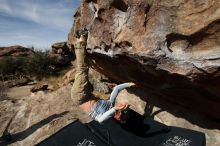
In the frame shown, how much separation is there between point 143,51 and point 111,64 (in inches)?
68.0

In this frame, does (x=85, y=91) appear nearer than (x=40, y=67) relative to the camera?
Yes

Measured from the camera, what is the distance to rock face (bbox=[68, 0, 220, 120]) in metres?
4.06

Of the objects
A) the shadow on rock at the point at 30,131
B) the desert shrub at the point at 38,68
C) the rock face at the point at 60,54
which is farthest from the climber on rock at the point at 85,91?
the rock face at the point at 60,54

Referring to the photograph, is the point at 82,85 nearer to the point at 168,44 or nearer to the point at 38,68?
the point at 168,44

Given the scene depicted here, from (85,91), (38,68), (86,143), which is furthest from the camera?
(38,68)

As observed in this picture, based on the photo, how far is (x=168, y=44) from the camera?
4500mm

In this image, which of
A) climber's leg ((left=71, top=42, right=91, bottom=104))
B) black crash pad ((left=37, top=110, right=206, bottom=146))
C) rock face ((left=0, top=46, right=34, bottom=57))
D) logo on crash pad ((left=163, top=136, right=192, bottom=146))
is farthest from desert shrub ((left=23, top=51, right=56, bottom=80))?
logo on crash pad ((left=163, top=136, right=192, bottom=146))

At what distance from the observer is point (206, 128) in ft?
17.9

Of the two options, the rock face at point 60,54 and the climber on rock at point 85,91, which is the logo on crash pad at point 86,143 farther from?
the rock face at point 60,54

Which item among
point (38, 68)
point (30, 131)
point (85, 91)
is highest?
point (85, 91)

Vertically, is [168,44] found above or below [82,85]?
above

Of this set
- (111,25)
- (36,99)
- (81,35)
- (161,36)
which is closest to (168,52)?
(161,36)

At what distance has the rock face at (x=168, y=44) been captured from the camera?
4062mm

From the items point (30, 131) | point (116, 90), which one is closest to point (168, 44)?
point (116, 90)
